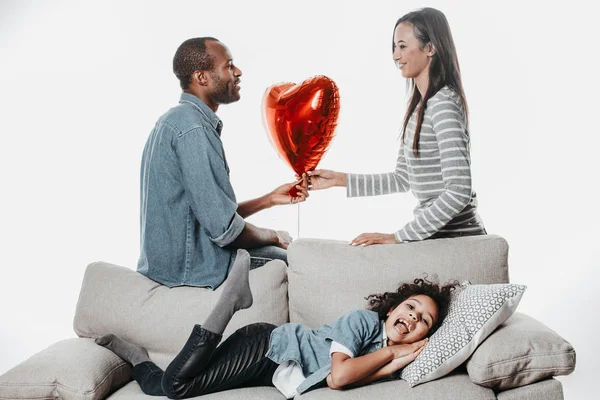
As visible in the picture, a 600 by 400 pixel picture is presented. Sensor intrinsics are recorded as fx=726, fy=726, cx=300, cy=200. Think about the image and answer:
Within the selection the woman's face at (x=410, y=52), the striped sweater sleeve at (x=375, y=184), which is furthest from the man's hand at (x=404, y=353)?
the woman's face at (x=410, y=52)

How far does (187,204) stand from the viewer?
103 inches

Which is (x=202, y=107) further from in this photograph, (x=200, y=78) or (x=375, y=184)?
(x=375, y=184)

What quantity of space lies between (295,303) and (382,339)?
1.23ft

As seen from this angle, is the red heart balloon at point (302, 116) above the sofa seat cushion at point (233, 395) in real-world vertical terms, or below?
above

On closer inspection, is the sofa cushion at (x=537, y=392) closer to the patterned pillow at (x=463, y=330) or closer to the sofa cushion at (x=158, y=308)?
the patterned pillow at (x=463, y=330)

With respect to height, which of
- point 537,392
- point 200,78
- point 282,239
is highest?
point 200,78

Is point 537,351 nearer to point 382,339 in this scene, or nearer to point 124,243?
point 382,339

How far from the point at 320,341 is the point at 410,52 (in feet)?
3.36

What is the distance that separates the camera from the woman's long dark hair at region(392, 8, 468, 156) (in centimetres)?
246

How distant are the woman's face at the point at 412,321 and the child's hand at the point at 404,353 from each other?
0.04 meters

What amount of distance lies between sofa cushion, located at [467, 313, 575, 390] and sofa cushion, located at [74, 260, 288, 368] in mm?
733

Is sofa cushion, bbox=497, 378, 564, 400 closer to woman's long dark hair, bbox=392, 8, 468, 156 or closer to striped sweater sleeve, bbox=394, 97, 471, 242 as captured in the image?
striped sweater sleeve, bbox=394, 97, 471, 242

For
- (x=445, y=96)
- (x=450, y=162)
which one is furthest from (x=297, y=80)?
(x=450, y=162)

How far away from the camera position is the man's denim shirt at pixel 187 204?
99.0 inches
